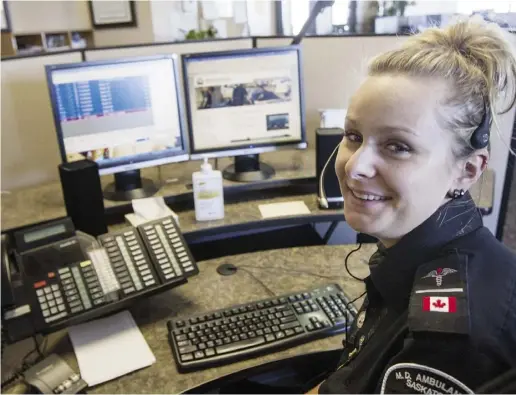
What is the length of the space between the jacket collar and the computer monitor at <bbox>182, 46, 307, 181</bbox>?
99 cm

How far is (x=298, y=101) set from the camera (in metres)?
1.74

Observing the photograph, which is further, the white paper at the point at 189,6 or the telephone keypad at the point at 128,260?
the white paper at the point at 189,6

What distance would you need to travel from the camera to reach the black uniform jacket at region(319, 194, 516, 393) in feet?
2.00

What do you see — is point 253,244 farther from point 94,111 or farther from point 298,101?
point 94,111

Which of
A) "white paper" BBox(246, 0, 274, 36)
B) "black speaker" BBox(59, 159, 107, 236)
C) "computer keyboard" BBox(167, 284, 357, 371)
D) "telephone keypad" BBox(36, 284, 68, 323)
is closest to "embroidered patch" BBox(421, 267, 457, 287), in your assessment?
"computer keyboard" BBox(167, 284, 357, 371)

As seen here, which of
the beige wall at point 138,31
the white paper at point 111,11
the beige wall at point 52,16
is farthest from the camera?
the beige wall at point 52,16

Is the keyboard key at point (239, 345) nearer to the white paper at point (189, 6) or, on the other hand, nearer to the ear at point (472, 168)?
the ear at point (472, 168)

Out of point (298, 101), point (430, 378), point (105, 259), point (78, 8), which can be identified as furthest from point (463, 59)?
point (78, 8)

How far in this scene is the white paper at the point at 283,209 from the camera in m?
1.58

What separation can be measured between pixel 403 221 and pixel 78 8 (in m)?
4.52

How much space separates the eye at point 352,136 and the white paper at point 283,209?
79 cm

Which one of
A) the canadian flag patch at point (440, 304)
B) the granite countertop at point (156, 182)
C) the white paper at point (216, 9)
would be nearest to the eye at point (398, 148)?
the canadian flag patch at point (440, 304)

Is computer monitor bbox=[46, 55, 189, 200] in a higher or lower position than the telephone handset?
higher

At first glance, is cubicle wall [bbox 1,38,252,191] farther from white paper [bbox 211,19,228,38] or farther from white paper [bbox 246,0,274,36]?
white paper [bbox 211,19,228,38]
